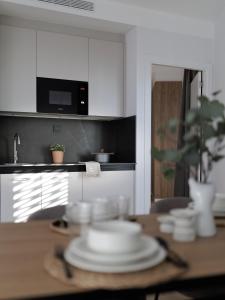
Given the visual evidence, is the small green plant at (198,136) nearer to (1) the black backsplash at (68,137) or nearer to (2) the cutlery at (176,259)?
(2) the cutlery at (176,259)

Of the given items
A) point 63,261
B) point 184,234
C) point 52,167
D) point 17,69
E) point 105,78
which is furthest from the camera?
point 105,78

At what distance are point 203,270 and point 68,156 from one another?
3.27 m

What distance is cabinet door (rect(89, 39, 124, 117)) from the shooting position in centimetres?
381

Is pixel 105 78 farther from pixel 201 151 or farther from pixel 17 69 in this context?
pixel 201 151

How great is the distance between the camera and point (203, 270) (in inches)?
34.3

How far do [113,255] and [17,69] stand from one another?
3031 mm

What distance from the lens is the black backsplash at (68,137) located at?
3.72 metres

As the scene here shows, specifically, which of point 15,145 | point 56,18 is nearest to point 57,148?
point 15,145

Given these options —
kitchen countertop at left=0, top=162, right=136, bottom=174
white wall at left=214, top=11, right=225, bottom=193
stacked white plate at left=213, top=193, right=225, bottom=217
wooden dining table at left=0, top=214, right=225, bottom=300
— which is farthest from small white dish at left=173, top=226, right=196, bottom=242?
white wall at left=214, top=11, right=225, bottom=193

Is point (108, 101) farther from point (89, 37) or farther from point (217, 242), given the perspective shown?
point (217, 242)

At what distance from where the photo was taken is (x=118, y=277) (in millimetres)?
775

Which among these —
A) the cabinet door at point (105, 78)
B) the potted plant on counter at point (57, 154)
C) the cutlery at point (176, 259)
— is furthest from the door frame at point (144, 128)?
the cutlery at point (176, 259)

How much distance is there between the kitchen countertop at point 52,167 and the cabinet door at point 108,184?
0.06 meters

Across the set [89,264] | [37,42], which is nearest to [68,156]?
[37,42]
